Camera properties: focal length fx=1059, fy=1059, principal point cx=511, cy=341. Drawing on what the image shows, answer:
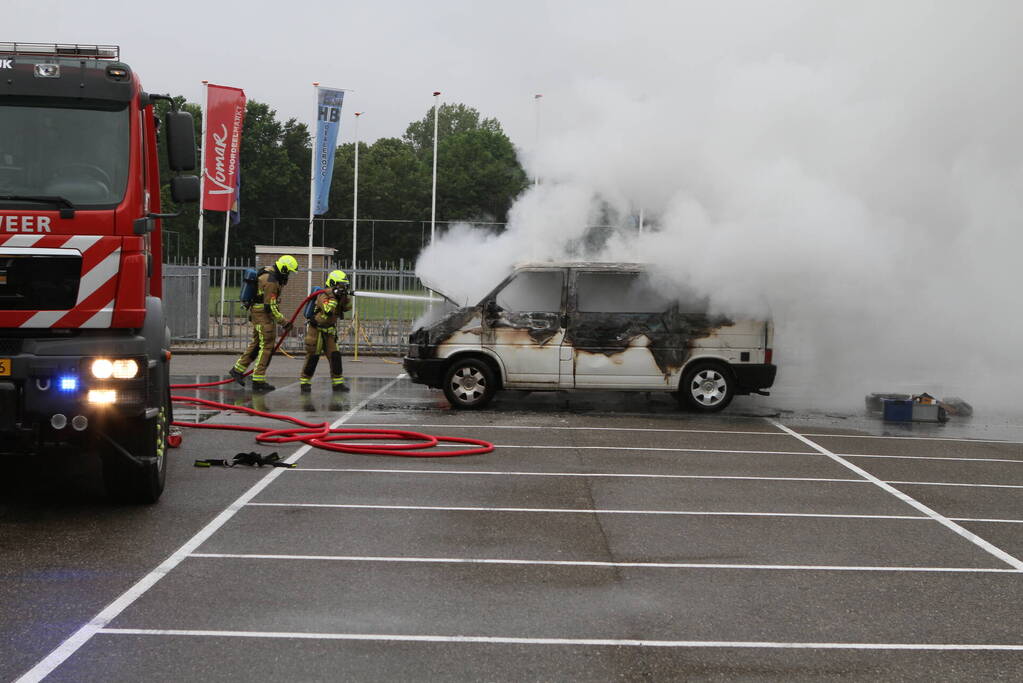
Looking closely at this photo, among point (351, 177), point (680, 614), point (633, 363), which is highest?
point (351, 177)

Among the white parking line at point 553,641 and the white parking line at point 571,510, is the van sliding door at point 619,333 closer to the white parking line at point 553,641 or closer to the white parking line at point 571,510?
the white parking line at point 571,510

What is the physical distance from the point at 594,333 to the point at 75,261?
24.6 feet

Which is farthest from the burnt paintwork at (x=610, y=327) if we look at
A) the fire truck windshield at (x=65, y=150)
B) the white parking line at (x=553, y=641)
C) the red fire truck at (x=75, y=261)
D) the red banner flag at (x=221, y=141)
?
the red banner flag at (x=221, y=141)

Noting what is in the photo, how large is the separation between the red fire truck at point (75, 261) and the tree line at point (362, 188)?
22887 millimetres

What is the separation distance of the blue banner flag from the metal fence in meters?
4.16

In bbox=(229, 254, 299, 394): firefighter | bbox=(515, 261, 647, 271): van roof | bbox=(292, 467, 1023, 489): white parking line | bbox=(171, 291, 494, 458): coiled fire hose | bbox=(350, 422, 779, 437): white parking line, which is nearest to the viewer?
bbox=(292, 467, 1023, 489): white parking line

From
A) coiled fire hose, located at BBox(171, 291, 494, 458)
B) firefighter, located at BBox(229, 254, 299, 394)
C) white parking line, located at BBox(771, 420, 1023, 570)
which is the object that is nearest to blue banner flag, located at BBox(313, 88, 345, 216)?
firefighter, located at BBox(229, 254, 299, 394)

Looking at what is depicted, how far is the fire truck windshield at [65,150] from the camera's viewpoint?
271 inches

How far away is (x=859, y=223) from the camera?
1327 centimetres

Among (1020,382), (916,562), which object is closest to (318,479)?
(916,562)

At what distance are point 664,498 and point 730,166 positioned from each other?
20.9ft

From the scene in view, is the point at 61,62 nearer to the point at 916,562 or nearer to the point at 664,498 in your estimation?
the point at 664,498

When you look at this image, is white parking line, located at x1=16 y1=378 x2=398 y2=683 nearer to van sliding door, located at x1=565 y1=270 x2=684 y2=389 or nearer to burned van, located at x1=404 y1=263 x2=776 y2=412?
burned van, located at x1=404 y1=263 x2=776 y2=412

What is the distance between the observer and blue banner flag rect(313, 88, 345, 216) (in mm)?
26453
